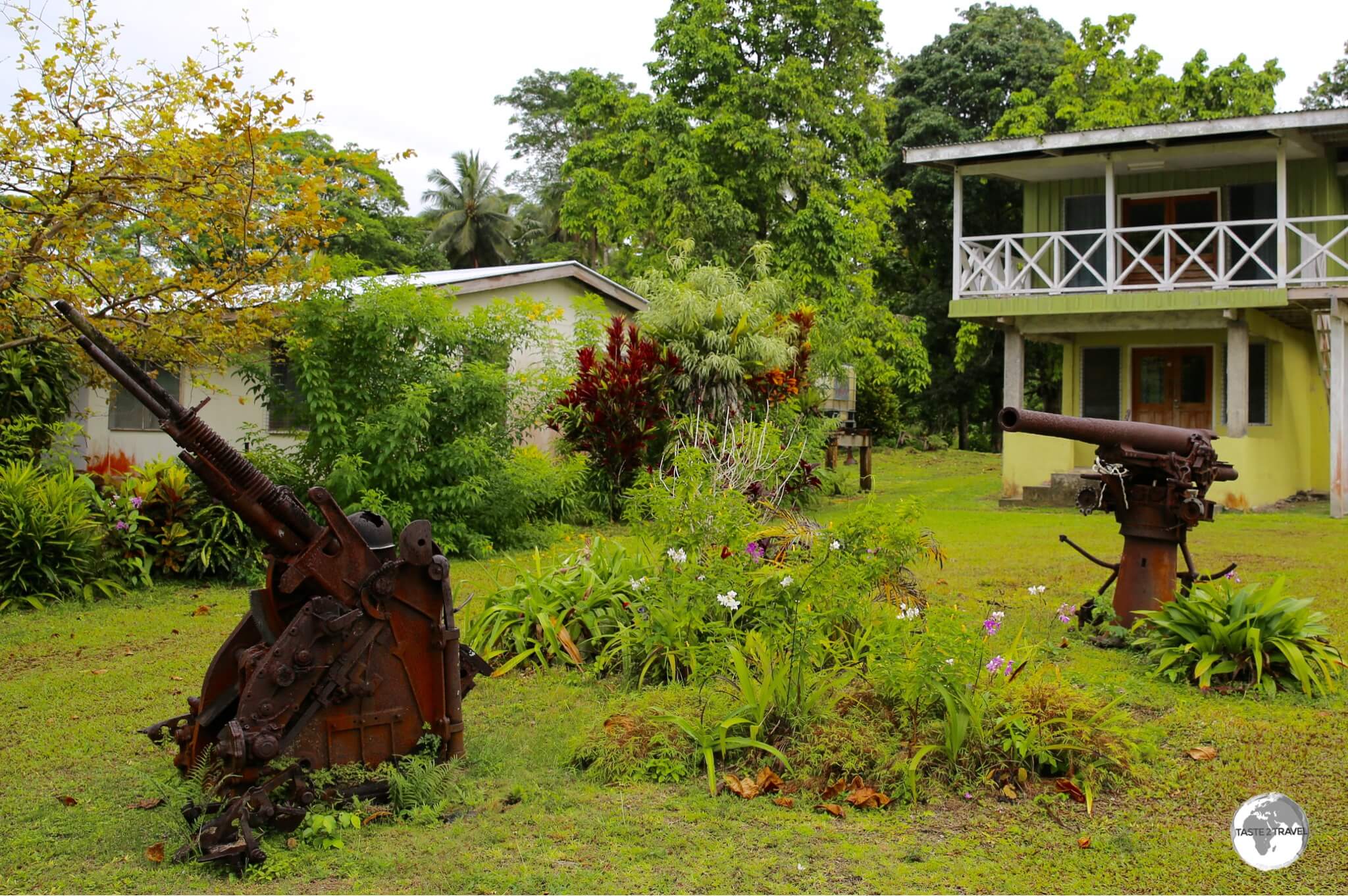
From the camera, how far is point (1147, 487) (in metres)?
7.07

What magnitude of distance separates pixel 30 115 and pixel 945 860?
820 cm

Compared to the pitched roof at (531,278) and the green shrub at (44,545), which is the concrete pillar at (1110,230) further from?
the green shrub at (44,545)

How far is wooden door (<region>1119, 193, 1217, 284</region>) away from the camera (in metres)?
18.1

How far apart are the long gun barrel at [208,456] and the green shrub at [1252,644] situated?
4.82 meters

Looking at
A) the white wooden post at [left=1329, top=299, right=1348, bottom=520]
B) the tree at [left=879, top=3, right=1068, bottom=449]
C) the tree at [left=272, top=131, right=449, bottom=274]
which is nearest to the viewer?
the white wooden post at [left=1329, top=299, right=1348, bottom=520]

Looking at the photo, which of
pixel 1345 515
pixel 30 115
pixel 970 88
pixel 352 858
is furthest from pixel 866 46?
pixel 352 858

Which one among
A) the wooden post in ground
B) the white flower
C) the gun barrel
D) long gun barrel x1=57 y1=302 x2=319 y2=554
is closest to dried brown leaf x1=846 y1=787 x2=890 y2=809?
the white flower

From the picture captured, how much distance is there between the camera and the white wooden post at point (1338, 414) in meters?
15.6

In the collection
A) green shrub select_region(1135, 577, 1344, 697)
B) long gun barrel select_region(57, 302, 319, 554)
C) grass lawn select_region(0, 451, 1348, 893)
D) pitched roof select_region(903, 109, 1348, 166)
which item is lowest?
grass lawn select_region(0, 451, 1348, 893)

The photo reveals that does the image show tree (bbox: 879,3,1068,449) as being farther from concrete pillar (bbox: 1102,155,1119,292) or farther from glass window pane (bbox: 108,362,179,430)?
glass window pane (bbox: 108,362,179,430)

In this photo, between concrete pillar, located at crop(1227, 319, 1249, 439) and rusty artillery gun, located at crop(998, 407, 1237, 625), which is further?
concrete pillar, located at crop(1227, 319, 1249, 439)

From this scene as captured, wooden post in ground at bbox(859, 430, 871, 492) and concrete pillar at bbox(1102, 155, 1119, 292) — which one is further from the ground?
concrete pillar at bbox(1102, 155, 1119, 292)

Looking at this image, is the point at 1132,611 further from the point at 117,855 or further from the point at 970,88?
the point at 970,88

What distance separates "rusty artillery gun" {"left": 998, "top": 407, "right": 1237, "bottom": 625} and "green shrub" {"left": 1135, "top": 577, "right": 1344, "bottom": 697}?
1.83 ft
